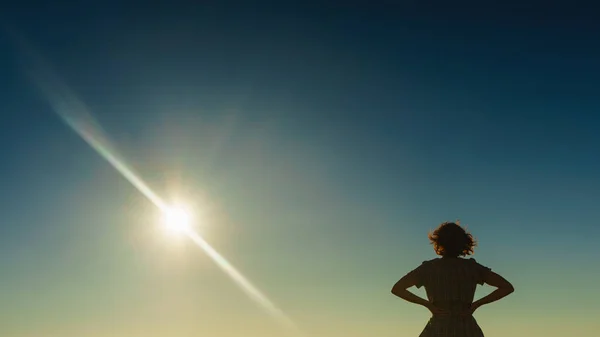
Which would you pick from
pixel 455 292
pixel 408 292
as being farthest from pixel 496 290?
pixel 408 292

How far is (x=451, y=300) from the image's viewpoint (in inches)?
464


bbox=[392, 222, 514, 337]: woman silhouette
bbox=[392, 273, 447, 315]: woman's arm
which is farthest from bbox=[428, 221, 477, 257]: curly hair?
bbox=[392, 273, 447, 315]: woman's arm

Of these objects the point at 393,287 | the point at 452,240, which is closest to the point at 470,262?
the point at 452,240

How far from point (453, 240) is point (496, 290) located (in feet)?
3.06

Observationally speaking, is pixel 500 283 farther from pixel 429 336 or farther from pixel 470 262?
pixel 429 336

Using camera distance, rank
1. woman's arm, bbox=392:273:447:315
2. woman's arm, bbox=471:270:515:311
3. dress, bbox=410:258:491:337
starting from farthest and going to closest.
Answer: woman's arm, bbox=392:273:447:315
woman's arm, bbox=471:270:515:311
dress, bbox=410:258:491:337

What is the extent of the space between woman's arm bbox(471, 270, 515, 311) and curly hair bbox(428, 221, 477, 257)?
0.41m

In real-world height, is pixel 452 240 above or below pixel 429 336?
above

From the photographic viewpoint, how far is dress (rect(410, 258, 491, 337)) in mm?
11766

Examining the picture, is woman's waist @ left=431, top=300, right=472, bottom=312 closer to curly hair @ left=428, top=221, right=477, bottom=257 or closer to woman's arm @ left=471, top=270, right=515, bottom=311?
woman's arm @ left=471, top=270, right=515, bottom=311

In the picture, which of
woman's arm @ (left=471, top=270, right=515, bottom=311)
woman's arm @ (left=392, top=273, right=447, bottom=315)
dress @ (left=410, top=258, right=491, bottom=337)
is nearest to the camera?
dress @ (left=410, top=258, right=491, bottom=337)

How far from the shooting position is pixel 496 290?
11.9 metres

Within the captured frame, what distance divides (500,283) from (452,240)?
2.98 feet

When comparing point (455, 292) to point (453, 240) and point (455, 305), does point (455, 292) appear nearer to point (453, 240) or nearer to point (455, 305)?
point (455, 305)
